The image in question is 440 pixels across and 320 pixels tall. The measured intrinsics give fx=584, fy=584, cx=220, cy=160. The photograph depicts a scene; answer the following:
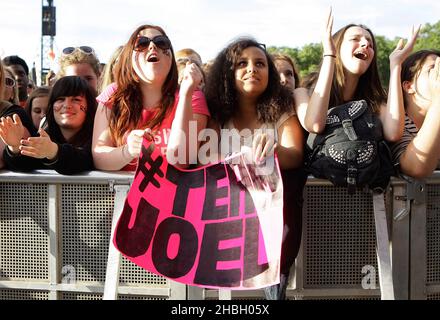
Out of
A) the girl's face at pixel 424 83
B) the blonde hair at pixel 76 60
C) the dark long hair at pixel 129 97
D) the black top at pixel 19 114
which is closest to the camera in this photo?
the dark long hair at pixel 129 97

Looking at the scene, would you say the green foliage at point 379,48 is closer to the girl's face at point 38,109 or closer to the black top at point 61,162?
the girl's face at point 38,109

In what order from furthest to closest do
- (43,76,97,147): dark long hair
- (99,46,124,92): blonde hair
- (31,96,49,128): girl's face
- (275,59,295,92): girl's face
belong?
(275,59,295,92): girl's face
(31,96,49,128): girl's face
(99,46,124,92): blonde hair
(43,76,97,147): dark long hair

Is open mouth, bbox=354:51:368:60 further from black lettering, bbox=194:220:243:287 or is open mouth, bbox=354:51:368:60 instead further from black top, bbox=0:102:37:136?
black top, bbox=0:102:37:136

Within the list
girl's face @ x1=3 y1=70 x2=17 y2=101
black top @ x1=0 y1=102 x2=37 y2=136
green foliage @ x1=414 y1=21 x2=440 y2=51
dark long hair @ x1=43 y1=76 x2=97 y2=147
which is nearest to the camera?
black top @ x1=0 y1=102 x2=37 y2=136

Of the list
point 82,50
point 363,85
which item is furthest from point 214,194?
point 82,50

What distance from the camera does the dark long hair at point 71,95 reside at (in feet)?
12.8

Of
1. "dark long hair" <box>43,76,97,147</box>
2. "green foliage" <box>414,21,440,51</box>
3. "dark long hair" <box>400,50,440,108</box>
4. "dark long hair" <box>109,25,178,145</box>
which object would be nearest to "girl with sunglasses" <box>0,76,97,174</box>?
"dark long hair" <box>43,76,97,147</box>

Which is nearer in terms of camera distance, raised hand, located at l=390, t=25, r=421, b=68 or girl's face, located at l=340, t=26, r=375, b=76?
raised hand, located at l=390, t=25, r=421, b=68

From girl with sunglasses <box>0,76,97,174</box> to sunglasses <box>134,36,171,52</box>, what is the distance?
563 millimetres

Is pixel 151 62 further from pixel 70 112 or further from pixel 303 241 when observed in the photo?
pixel 303 241

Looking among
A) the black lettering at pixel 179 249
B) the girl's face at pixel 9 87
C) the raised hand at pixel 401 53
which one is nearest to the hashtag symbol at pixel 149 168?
the black lettering at pixel 179 249

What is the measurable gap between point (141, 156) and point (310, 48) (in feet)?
203

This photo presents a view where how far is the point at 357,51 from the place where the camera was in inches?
137

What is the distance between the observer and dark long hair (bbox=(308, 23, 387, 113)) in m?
3.54
